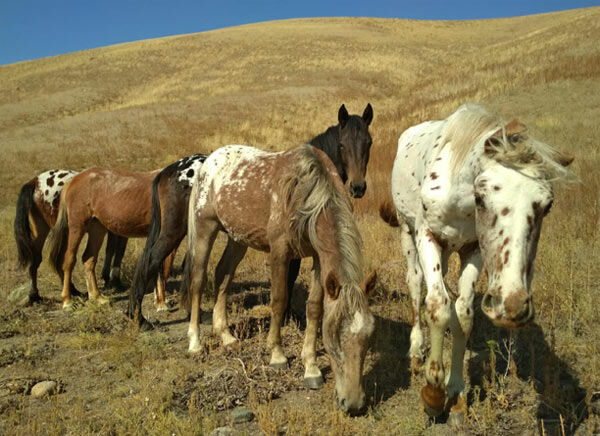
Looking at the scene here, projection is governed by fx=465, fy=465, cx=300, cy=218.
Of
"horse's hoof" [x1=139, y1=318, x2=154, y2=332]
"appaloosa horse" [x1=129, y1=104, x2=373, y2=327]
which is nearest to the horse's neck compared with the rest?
"appaloosa horse" [x1=129, y1=104, x2=373, y2=327]

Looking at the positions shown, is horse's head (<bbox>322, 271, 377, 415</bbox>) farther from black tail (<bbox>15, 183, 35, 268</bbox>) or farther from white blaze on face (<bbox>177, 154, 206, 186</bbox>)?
black tail (<bbox>15, 183, 35, 268</bbox>)

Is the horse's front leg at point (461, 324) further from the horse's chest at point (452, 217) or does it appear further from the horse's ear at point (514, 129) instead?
the horse's ear at point (514, 129)

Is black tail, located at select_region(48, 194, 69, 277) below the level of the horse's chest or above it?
below

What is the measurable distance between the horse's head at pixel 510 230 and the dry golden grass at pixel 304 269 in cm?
132

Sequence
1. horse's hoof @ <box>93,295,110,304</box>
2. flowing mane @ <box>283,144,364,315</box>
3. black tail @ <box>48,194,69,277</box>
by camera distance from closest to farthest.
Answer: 1. flowing mane @ <box>283,144,364,315</box>
2. horse's hoof @ <box>93,295,110,304</box>
3. black tail @ <box>48,194,69,277</box>

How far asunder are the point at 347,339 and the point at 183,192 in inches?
135

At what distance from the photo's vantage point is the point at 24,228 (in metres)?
7.26

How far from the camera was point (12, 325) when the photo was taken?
5.79 m

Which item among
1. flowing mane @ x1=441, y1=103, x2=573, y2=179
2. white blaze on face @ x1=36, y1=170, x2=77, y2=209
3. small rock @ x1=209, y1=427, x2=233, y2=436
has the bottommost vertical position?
small rock @ x1=209, y1=427, x2=233, y2=436

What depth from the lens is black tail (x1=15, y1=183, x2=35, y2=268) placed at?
7.09 m

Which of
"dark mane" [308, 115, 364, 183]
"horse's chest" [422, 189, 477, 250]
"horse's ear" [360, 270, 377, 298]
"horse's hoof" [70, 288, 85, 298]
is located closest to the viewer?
"horse's chest" [422, 189, 477, 250]

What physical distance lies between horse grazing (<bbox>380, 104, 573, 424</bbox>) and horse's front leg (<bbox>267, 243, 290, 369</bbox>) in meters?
1.30

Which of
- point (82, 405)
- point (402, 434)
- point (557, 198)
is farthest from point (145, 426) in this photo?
point (557, 198)

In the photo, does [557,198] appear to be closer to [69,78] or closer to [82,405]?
[82,405]
